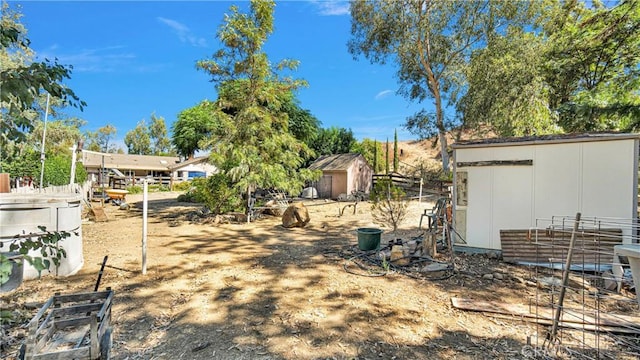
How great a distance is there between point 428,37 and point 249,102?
11.2 metres

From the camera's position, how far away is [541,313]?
153 inches

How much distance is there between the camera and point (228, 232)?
9414 millimetres

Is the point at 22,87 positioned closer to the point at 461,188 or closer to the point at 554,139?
the point at 461,188

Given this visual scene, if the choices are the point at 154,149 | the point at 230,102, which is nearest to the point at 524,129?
the point at 230,102

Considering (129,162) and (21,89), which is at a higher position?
(129,162)

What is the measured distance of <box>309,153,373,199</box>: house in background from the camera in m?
20.3

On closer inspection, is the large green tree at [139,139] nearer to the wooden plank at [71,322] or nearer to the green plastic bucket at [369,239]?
the green plastic bucket at [369,239]

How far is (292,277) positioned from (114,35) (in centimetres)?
870

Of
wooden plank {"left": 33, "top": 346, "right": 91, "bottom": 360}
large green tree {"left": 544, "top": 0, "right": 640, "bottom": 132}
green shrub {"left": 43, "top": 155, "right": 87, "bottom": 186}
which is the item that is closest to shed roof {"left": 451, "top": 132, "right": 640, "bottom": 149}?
large green tree {"left": 544, "top": 0, "right": 640, "bottom": 132}

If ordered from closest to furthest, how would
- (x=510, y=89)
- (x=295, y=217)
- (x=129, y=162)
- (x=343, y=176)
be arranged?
(x=295, y=217)
(x=510, y=89)
(x=343, y=176)
(x=129, y=162)

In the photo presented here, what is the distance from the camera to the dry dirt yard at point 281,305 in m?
3.10

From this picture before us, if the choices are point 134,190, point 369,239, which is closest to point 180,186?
point 134,190

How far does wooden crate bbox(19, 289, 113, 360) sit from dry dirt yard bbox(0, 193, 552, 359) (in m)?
0.59

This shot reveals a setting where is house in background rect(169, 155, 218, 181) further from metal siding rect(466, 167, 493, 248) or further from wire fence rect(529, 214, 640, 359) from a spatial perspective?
wire fence rect(529, 214, 640, 359)
